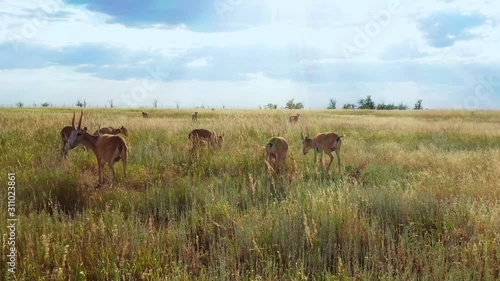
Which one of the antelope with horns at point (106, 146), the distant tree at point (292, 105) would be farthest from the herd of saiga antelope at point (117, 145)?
the distant tree at point (292, 105)

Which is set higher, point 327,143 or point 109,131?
point 109,131

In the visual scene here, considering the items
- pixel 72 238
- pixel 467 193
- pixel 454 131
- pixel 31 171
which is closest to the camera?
pixel 72 238

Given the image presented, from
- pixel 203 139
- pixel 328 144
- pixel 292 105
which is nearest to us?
pixel 328 144

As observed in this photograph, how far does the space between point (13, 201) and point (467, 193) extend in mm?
6986

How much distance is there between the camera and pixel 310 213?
5520mm

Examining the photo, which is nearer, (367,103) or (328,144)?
(328,144)

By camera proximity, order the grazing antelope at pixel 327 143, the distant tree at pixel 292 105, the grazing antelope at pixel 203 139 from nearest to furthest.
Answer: the grazing antelope at pixel 327 143 → the grazing antelope at pixel 203 139 → the distant tree at pixel 292 105

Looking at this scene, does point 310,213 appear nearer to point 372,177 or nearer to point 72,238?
point 72,238

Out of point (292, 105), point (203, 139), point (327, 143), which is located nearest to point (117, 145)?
point (203, 139)

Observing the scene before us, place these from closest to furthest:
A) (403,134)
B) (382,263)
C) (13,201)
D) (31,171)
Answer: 1. (382,263)
2. (13,201)
3. (31,171)
4. (403,134)

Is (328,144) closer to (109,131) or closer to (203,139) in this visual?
(203,139)

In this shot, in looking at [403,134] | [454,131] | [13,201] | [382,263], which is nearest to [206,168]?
[13,201]

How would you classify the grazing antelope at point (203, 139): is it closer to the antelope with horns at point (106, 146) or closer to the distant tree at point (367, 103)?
the antelope with horns at point (106, 146)

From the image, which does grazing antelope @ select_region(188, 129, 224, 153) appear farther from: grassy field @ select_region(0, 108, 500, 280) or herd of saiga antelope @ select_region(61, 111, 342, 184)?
grassy field @ select_region(0, 108, 500, 280)
